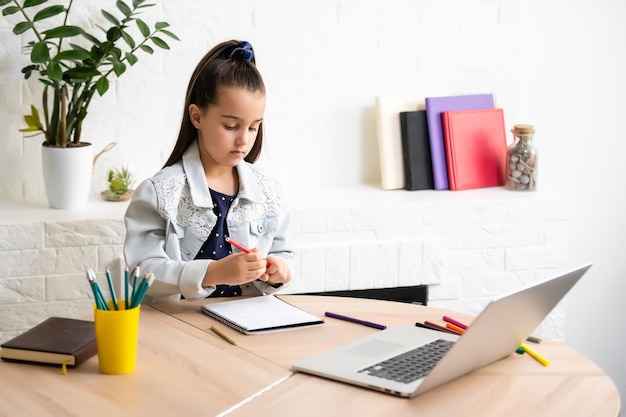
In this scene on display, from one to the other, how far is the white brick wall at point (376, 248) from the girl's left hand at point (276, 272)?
835 mm

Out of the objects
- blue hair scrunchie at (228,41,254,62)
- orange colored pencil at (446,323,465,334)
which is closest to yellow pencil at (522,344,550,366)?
orange colored pencil at (446,323,465,334)

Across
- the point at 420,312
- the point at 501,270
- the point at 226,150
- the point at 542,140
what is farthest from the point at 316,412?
the point at 542,140

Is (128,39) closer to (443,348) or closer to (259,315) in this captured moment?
(259,315)

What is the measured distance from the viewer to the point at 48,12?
8.79 feet

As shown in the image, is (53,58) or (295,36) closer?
(53,58)

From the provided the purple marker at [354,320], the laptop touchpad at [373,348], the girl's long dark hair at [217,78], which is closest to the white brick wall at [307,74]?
the girl's long dark hair at [217,78]

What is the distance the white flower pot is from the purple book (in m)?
1.10

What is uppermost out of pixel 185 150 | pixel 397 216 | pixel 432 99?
pixel 432 99

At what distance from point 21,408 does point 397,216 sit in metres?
1.74

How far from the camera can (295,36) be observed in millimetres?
3129

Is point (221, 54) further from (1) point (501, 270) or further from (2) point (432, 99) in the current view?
(1) point (501, 270)

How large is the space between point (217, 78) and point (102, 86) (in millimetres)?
647

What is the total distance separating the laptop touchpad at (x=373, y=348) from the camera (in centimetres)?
172

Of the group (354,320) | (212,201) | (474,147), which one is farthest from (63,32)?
(474,147)
